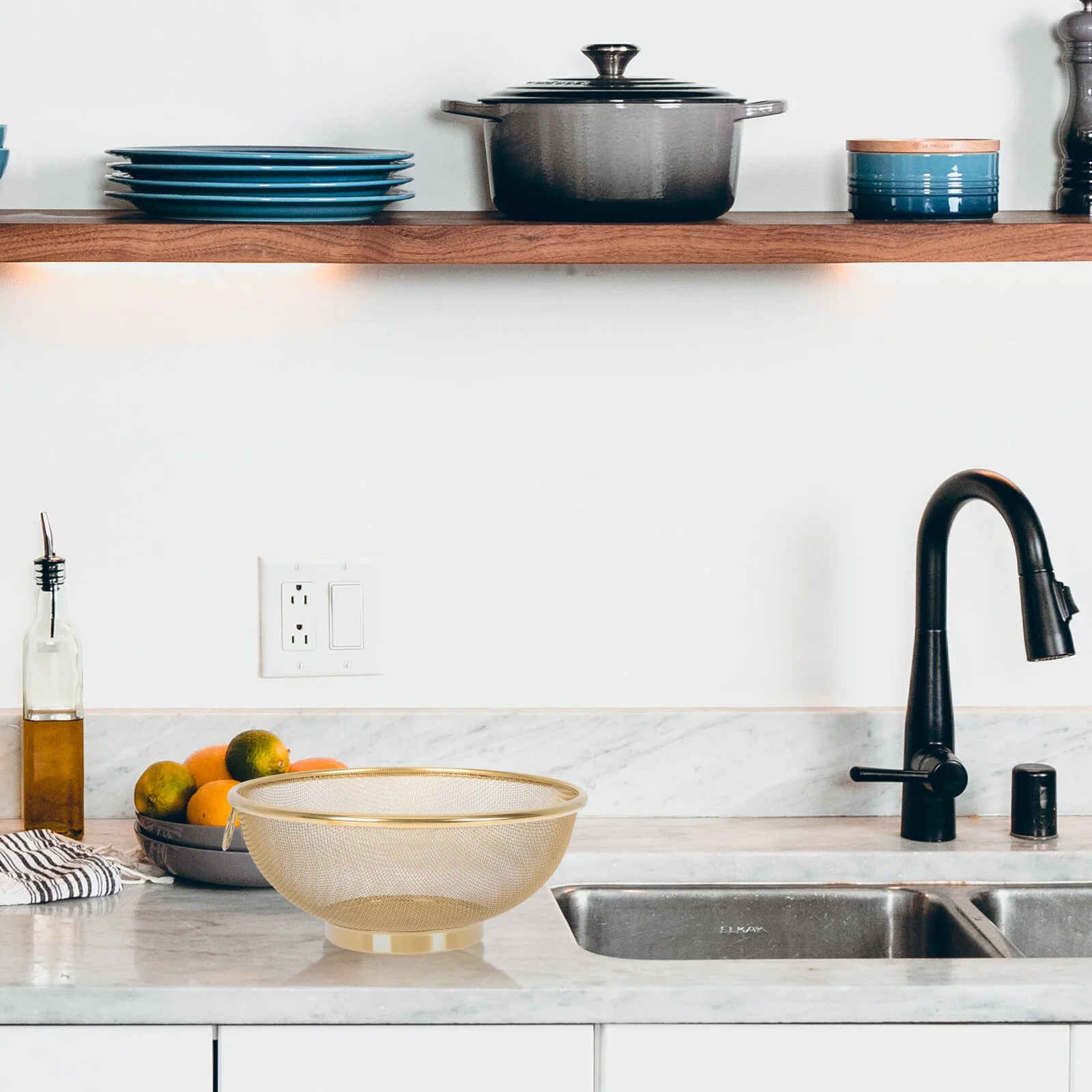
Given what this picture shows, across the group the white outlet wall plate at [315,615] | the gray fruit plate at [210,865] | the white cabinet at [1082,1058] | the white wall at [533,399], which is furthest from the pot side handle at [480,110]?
the white cabinet at [1082,1058]

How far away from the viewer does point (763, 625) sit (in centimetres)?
182

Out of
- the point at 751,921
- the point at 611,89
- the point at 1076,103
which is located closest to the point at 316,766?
the point at 751,921

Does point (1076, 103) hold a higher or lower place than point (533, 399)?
higher

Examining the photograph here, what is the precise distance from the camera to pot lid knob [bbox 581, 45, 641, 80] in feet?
5.08

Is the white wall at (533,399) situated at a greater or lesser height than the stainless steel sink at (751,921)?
greater

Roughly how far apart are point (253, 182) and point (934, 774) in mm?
904

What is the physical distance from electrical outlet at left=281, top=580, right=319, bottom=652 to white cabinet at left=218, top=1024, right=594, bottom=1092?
58 centimetres

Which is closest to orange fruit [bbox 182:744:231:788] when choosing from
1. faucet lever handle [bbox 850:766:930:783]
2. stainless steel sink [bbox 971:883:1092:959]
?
faucet lever handle [bbox 850:766:930:783]

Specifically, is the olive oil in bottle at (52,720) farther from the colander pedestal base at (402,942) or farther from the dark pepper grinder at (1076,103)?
the dark pepper grinder at (1076,103)

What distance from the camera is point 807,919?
163cm

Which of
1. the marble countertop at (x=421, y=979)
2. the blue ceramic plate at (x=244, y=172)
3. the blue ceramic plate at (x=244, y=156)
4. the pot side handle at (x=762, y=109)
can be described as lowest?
the marble countertop at (x=421, y=979)

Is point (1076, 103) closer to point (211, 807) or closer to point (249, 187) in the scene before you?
point (249, 187)

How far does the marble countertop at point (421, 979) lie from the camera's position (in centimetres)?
126

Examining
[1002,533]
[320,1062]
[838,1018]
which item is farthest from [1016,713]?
[320,1062]
